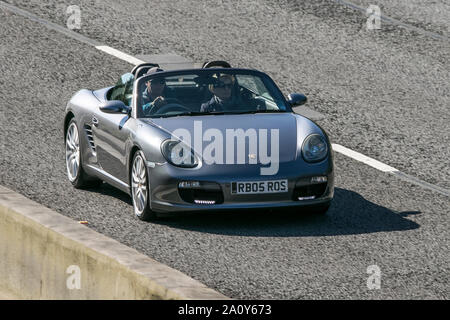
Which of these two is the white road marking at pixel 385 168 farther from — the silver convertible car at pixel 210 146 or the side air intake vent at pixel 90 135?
the side air intake vent at pixel 90 135

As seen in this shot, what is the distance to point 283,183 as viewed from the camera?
1012cm

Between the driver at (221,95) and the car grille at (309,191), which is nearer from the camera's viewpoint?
the car grille at (309,191)

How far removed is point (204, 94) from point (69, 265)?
311 cm

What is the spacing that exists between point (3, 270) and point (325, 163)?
3022mm

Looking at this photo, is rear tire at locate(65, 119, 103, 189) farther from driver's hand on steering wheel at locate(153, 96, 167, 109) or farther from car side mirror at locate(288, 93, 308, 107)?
car side mirror at locate(288, 93, 308, 107)

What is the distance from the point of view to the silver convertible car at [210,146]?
10102 mm

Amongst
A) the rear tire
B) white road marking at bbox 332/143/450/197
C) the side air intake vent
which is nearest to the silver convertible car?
the side air intake vent

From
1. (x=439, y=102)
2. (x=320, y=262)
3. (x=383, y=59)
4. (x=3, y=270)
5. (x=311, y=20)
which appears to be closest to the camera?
(x=320, y=262)

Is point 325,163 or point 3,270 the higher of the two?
point 325,163

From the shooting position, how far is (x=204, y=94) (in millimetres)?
11219

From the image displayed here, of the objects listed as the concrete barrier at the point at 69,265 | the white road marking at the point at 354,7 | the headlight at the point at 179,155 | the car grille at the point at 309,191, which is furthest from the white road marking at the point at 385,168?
the concrete barrier at the point at 69,265

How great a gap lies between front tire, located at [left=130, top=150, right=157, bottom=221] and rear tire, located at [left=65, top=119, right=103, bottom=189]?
1430 millimetres
